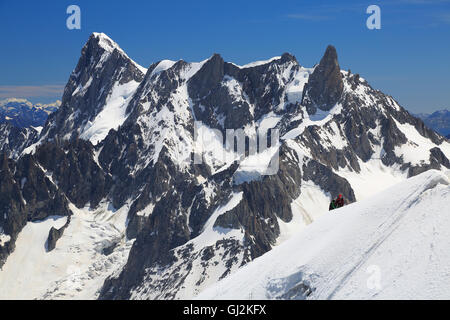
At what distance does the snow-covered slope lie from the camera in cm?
2996

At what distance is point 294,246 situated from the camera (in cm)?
3969

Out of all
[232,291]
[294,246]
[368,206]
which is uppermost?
[368,206]

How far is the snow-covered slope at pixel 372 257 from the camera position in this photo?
30.0 meters

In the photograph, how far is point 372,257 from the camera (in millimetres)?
33125

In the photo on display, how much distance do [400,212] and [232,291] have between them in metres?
12.0
